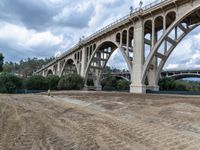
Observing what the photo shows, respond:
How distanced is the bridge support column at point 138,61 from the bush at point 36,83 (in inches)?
1806

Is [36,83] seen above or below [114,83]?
below

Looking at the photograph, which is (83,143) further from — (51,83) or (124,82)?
(124,82)

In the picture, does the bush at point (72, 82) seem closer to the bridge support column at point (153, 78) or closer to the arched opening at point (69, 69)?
the arched opening at point (69, 69)

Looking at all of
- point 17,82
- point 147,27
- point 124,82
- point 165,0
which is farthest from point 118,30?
point 124,82

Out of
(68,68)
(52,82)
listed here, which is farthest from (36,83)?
(68,68)

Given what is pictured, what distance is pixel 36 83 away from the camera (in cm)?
7938

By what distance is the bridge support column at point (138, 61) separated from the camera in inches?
1597

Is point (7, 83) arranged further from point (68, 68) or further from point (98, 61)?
point (68, 68)

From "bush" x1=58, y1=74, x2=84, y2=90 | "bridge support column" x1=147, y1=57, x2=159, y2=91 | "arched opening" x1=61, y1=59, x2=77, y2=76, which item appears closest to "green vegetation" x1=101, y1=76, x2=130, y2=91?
"arched opening" x1=61, y1=59, x2=77, y2=76

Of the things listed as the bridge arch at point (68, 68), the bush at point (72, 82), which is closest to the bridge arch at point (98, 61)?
the bush at point (72, 82)

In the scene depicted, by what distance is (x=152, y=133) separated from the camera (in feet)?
30.2

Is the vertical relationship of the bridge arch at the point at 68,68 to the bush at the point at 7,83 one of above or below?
above

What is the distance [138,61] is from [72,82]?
1257 inches

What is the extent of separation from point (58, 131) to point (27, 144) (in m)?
2.27
